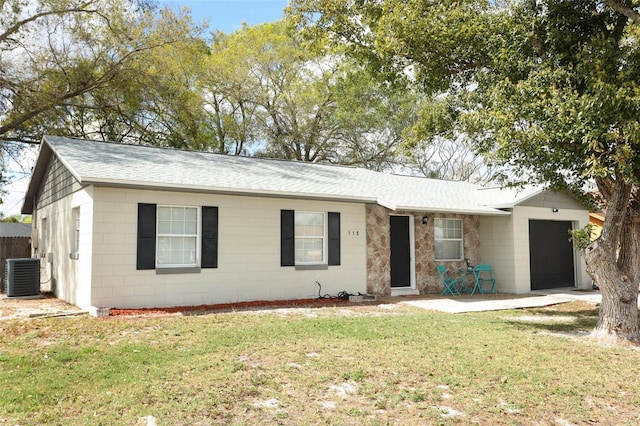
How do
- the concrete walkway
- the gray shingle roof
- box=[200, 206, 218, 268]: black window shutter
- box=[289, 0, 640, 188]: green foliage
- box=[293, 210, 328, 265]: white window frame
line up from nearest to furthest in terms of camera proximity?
box=[289, 0, 640, 188]: green foliage < the gray shingle roof < box=[200, 206, 218, 268]: black window shutter < the concrete walkway < box=[293, 210, 328, 265]: white window frame

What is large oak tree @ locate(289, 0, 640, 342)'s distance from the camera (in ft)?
22.7

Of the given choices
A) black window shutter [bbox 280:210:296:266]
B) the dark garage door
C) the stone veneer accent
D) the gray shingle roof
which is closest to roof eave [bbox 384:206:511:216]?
the gray shingle roof

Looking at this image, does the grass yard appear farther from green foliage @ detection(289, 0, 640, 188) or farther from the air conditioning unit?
the air conditioning unit

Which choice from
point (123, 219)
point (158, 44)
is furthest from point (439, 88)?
point (158, 44)

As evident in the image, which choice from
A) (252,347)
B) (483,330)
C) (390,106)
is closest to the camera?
(252,347)

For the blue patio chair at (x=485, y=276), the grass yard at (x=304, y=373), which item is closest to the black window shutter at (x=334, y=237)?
the grass yard at (x=304, y=373)

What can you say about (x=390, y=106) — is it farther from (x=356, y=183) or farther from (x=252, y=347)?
(x=252, y=347)

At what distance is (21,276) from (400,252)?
31.5 ft

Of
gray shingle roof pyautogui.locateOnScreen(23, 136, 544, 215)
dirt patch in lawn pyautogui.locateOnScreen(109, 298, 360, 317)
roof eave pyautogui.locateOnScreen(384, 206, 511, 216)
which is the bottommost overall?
dirt patch in lawn pyautogui.locateOnScreen(109, 298, 360, 317)

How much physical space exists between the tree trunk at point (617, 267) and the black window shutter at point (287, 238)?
6083 millimetres

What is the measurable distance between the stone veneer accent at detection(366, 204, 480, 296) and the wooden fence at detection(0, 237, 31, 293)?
1061 cm

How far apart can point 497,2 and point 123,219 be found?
26.1ft

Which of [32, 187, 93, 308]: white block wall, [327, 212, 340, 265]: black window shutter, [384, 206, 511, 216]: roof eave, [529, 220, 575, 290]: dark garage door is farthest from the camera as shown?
[529, 220, 575, 290]: dark garage door

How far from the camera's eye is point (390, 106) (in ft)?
86.7
